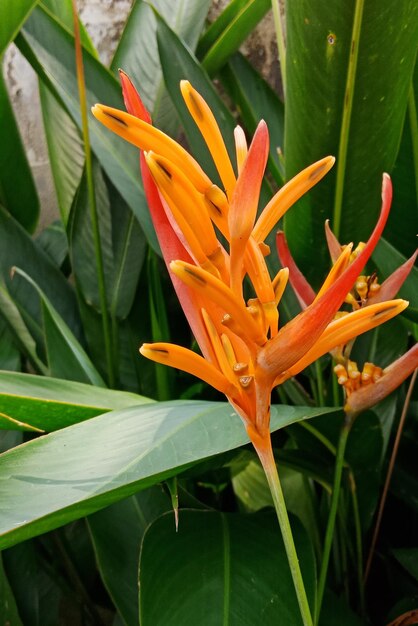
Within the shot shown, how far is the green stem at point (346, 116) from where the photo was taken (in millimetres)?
475

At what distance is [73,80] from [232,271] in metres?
0.51

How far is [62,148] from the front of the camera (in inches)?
34.9

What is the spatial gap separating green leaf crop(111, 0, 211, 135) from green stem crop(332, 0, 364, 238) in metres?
0.33

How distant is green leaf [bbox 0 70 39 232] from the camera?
828 mm

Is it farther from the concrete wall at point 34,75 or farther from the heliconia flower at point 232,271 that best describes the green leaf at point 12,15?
the concrete wall at point 34,75

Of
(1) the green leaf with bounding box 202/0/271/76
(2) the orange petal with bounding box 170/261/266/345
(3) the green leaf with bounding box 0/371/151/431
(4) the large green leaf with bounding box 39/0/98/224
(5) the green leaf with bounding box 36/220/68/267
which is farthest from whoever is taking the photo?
(5) the green leaf with bounding box 36/220/68/267

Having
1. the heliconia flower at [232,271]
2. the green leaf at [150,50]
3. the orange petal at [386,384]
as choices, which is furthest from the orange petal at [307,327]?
the green leaf at [150,50]

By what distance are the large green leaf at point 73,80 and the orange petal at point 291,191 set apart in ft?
1.31

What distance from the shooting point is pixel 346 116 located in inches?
20.5

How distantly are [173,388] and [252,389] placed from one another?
45 cm

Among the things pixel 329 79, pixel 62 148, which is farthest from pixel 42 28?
pixel 329 79

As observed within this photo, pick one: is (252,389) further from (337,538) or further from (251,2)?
(251,2)

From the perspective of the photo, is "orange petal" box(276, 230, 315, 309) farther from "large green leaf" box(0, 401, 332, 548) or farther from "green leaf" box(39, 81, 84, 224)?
"green leaf" box(39, 81, 84, 224)

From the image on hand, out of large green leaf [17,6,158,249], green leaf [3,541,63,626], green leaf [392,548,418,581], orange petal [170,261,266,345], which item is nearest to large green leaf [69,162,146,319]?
large green leaf [17,6,158,249]
